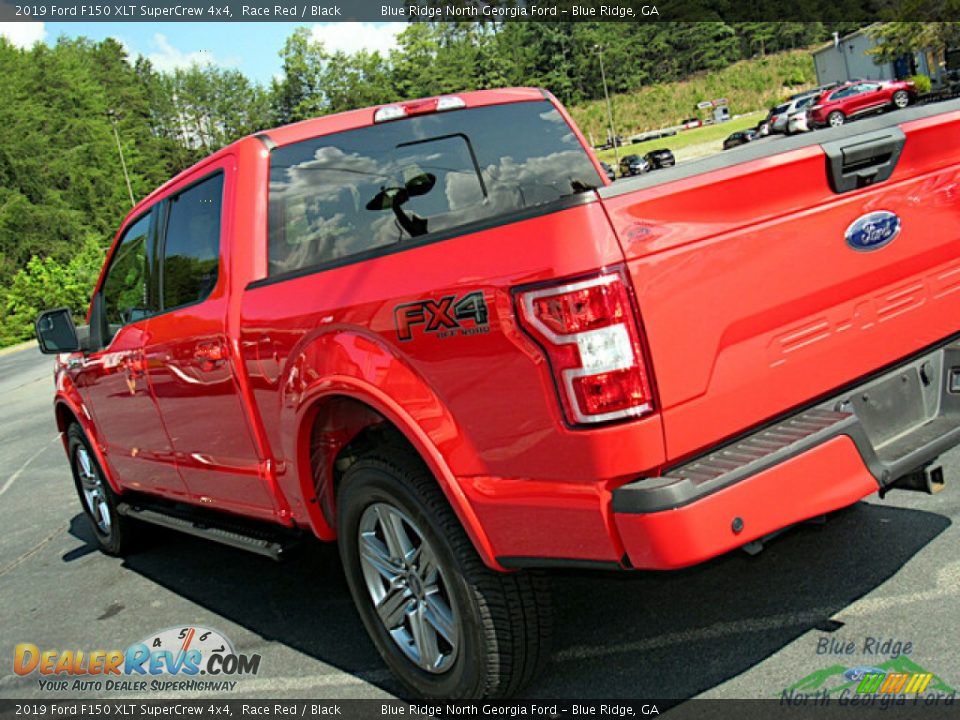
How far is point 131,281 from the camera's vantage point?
516 centimetres

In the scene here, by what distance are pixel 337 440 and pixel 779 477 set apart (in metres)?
1.69

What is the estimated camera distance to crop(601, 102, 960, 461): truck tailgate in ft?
8.38

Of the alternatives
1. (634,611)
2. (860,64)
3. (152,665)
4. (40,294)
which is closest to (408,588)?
(634,611)

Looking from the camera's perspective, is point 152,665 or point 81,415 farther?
point 81,415

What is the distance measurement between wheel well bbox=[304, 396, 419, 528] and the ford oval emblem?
5.01 ft

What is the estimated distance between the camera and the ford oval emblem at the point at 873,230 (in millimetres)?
2924

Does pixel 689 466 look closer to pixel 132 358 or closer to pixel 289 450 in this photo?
pixel 289 450

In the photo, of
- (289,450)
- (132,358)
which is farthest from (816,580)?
(132,358)

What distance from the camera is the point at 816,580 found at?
12.6 feet

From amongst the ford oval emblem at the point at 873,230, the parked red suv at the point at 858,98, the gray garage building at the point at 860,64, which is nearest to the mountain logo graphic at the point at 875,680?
the ford oval emblem at the point at 873,230

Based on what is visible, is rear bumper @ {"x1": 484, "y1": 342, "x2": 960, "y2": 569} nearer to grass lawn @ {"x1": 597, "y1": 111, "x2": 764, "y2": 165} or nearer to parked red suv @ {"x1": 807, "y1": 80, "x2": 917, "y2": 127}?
grass lawn @ {"x1": 597, "y1": 111, "x2": 764, "y2": 165}

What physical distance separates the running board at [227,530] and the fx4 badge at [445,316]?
1435mm

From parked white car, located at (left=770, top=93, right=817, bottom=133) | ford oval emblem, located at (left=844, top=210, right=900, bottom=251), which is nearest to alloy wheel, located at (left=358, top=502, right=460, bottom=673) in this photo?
ford oval emblem, located at (left=844, top=210, right=900, bottom=251)

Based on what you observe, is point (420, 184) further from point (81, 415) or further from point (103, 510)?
point (103, 510)
